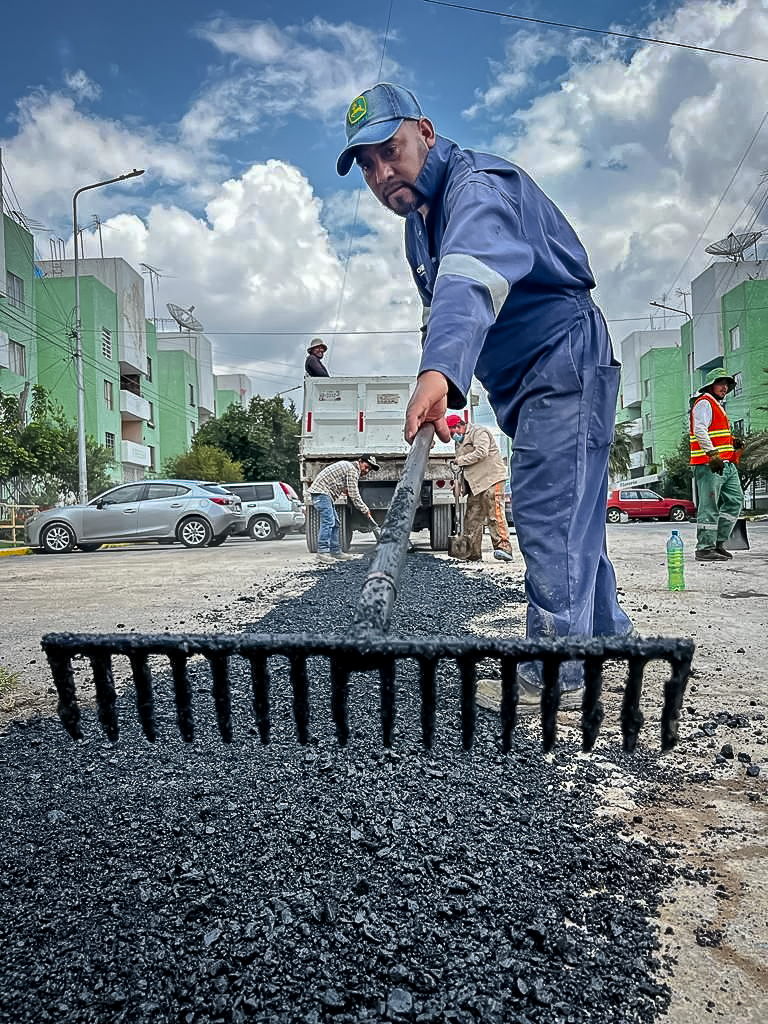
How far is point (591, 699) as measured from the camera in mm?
1385

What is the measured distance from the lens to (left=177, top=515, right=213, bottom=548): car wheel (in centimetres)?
1598

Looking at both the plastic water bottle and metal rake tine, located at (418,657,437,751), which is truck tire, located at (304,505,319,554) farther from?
metal rake tine, located at (418,657,437,751)

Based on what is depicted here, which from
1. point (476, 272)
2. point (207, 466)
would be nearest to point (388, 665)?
point (476, 272)

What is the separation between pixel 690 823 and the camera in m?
1.94

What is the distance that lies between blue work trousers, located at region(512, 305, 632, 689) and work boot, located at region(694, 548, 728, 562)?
657cm

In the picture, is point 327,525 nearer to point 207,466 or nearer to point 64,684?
point 64,684

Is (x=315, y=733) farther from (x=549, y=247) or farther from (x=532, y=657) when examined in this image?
(x=549, y=247)

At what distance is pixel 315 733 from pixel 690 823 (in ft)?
3.76

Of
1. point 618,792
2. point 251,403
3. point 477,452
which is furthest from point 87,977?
point 251,403

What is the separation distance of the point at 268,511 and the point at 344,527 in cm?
789

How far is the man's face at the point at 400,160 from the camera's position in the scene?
2.55 m

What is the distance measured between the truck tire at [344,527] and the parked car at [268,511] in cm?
732

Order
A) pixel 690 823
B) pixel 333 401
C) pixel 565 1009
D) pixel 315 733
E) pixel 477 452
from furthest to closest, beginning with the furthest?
pixel 333 401
pixel 477 452
pixel 315 733
pixel 690 823
pixel 565 1009

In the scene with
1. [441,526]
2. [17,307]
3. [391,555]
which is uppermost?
[17,307]
